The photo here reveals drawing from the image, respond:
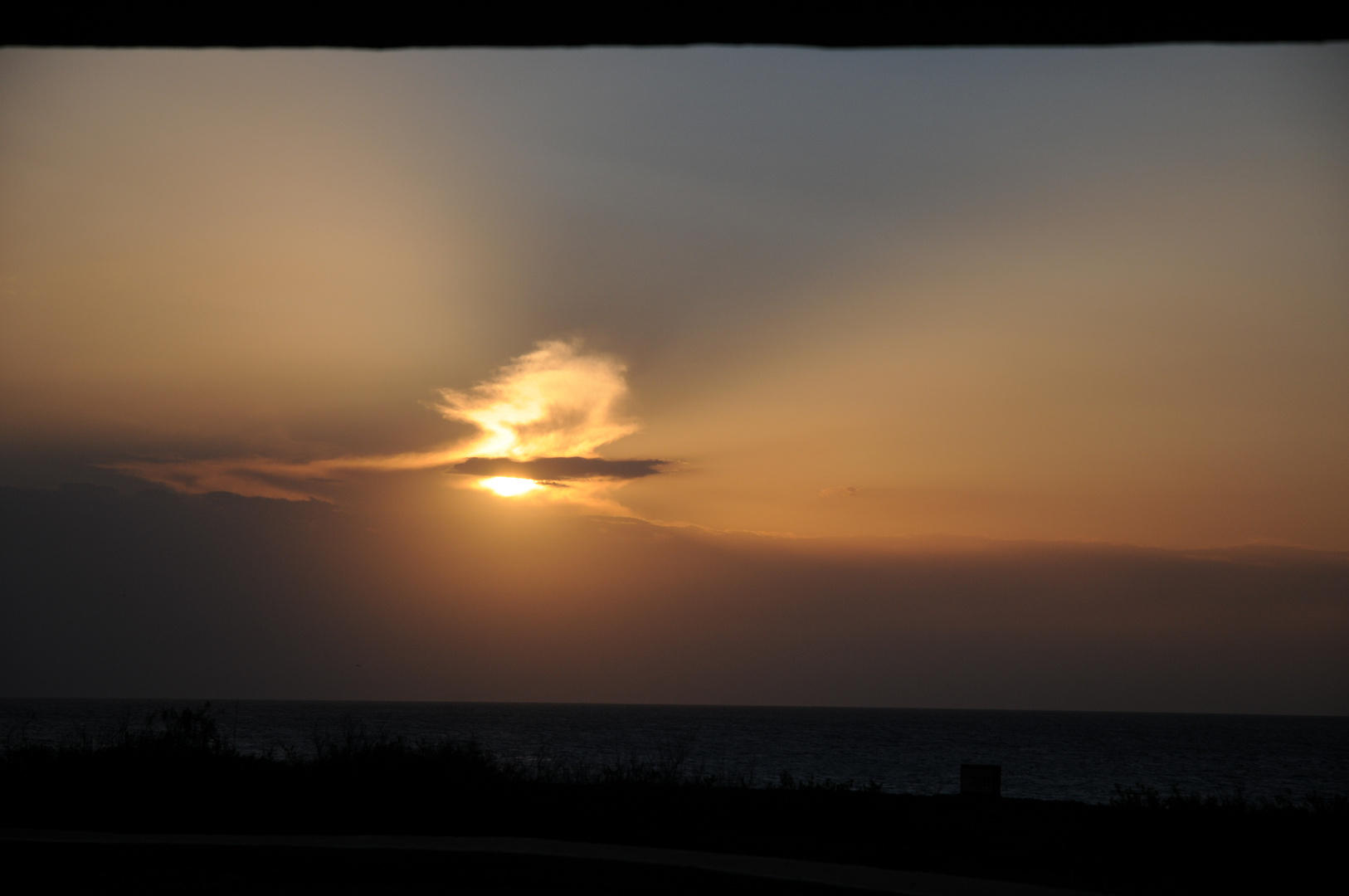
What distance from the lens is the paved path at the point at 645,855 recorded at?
9359 millimetres

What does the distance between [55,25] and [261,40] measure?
0.60 meters

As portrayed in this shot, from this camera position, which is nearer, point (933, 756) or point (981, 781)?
point (981, 781)

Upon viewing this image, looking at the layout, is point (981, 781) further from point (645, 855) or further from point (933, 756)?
point (933, 756)

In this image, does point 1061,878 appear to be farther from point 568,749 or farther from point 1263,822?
point 568,749

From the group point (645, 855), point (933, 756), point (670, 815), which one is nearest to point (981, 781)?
point (670, 815)

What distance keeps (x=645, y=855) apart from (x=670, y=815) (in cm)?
382

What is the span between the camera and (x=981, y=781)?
17.7m

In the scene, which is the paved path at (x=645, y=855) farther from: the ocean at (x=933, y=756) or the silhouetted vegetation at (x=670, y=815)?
the ocean at (x=933, y=756)

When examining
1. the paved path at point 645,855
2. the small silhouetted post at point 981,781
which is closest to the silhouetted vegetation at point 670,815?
the small silhouetted post at point 981,781

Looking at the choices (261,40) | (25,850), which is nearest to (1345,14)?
(261,40)

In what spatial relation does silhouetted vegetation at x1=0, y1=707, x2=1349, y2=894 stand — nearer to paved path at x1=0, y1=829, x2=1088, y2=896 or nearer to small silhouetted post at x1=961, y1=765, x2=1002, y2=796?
small silhouetted post at x1=961, y1=765, x2=1002, y2=796

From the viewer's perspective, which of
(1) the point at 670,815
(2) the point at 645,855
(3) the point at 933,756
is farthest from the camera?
(3) the point at 933,756

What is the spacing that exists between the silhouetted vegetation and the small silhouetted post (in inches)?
18.2

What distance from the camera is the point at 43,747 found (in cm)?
1809
